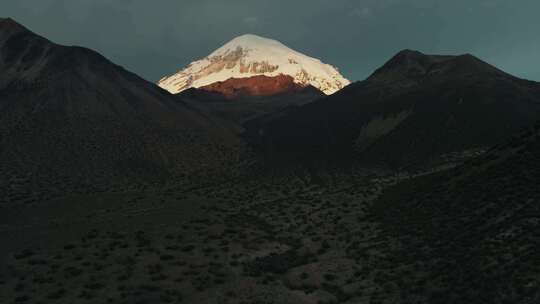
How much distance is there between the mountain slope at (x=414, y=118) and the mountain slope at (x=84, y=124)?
17.8 m

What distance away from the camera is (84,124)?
8850 centimetres

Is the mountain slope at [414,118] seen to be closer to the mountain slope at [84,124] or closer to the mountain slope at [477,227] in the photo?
the mountain slope at [84,124]

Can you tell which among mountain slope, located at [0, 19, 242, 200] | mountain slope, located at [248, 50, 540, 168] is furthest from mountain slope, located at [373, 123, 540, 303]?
mountain slope, located at [0, 19, 242, 200]

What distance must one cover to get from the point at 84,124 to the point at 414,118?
58111mm

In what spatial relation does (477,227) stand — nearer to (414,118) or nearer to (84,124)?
(414,118)

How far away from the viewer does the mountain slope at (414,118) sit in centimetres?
7856

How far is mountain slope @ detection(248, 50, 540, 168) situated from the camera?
258ft

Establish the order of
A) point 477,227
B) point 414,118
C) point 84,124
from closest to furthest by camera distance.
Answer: point 477,227, point 84,124, point 414,118

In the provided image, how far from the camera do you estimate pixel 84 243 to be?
3634 cm

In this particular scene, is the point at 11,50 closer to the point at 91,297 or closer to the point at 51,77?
the point at 51,77

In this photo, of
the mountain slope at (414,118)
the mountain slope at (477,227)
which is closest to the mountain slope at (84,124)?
the mountain slope at (414,118)

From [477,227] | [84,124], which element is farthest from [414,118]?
[477,227]

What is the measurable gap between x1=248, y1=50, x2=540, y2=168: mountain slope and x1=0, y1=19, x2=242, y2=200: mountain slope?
17.8 m

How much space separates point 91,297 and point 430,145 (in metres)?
63.0
